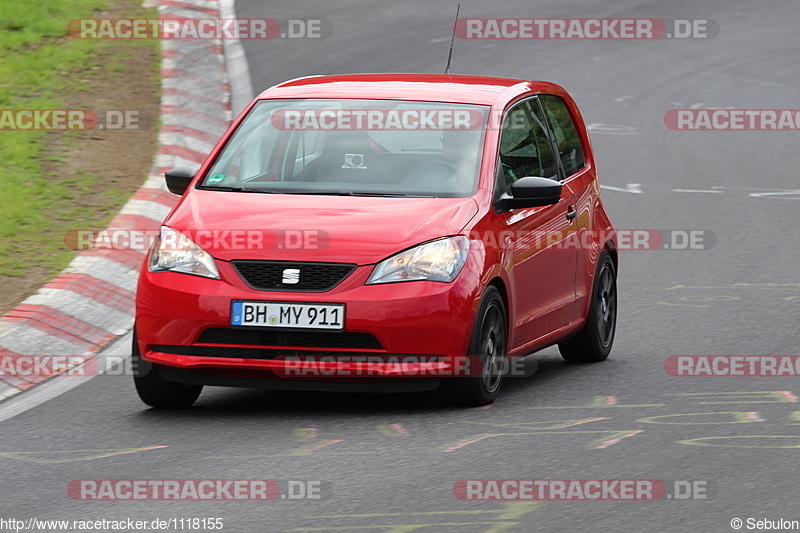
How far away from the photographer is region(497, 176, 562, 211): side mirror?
8359 mm

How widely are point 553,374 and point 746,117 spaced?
37.7 feet

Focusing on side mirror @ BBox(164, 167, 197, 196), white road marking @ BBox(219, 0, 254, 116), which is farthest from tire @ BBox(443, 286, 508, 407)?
white road marking @ BBox(219, 0, 254, 116)

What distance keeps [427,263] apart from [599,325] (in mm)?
2569

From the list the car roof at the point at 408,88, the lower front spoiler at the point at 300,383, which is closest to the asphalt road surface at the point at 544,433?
the lower front spoiler at the point at 300,383

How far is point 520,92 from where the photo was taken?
935 centimetres

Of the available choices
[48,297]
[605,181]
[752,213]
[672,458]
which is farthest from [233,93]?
[672,458]

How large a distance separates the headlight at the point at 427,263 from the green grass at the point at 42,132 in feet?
13.1

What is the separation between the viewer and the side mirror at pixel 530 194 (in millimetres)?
8359

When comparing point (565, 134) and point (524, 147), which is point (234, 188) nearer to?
point (524, 147)

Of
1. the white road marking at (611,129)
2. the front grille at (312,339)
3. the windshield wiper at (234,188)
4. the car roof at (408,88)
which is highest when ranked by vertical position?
the car roof at (408,88)

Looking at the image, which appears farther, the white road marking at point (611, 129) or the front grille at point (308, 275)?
the white road marking at point (611, 129)

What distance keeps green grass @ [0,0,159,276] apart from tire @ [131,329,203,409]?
3.00 meters

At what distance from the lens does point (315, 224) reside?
25.7 ft

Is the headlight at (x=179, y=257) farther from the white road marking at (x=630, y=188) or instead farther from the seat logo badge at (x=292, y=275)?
the white road marking at (x=630, y=188)
